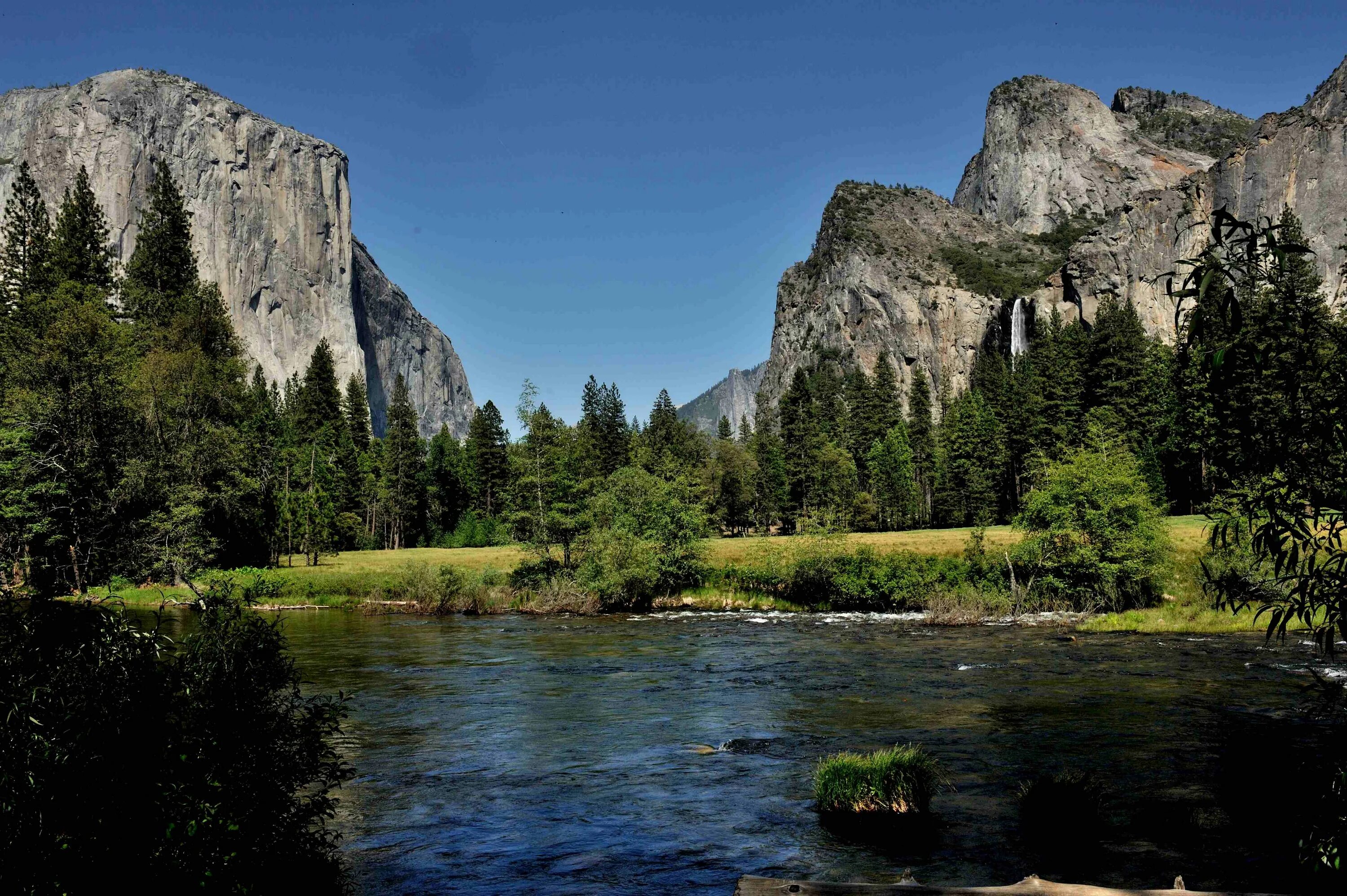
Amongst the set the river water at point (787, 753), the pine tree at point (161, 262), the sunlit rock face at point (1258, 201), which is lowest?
the river water at point (787, 753)

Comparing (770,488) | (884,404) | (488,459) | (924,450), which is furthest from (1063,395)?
(488,459)

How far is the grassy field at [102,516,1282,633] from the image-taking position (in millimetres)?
32688

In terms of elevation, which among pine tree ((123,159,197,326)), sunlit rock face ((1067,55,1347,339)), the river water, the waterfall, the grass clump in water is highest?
sunlit rock face ((1067,55,1347,339))

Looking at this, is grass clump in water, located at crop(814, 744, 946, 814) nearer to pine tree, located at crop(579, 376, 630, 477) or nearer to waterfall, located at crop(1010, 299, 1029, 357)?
pine tree, located at crop(579, 376, 630, 477)

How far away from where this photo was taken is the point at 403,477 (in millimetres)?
102125

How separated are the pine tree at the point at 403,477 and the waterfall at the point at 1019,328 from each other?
118 meters

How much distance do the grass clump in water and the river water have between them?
18.5 inches

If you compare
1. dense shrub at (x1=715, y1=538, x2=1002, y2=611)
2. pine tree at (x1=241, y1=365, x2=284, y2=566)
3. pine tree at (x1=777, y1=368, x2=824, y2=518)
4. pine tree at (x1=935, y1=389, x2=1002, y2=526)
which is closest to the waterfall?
pine tree at (x1=777, y1=368, x2=824, y2=518)

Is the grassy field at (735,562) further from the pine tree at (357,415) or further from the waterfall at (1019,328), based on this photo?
the waterfall at (1019,328)

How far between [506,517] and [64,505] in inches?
835

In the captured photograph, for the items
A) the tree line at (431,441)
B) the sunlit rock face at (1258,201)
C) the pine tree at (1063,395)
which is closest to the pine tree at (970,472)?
the tree line at (431,441)

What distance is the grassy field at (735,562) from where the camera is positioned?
3269cm

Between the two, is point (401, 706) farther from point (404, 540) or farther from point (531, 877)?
point (404, 540)

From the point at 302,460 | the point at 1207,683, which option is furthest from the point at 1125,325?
the point at 302,460
